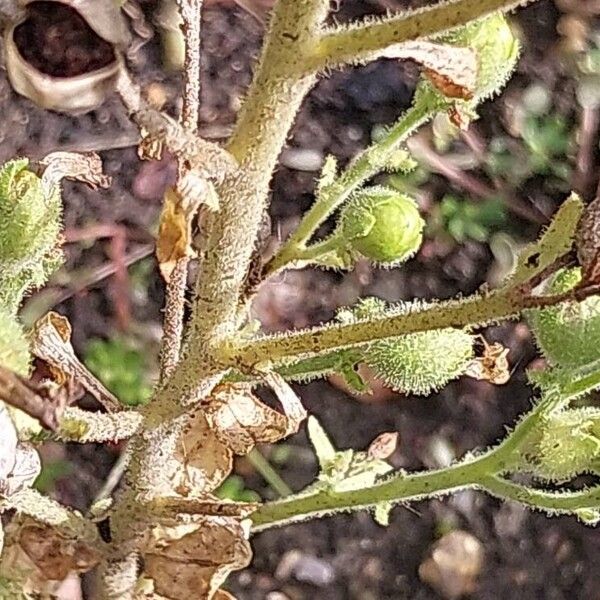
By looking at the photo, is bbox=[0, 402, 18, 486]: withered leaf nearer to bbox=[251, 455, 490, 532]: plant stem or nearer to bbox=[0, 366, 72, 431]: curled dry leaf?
bbox=[0, 366, 72, 431]: curled dry leaf

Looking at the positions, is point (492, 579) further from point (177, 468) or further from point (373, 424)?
point (177, 468)

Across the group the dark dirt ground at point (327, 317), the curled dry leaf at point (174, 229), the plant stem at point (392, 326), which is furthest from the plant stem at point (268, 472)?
the curled dry leaf at point (174, 229)

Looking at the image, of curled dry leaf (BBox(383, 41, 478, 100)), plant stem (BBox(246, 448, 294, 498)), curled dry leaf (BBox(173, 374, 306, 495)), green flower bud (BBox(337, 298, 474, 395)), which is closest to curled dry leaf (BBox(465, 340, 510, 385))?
green flower bud (BBox(337, 298, 474, 395))

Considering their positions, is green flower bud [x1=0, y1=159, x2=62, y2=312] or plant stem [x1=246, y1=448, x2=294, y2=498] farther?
plant stem [x1=246, y1=448, x2=294, y2=498]

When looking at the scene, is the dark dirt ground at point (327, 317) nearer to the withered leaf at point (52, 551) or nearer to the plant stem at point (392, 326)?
the withered leaf at point (52, 551)

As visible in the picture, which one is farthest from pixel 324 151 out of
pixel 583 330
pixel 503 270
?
pixel 583 330

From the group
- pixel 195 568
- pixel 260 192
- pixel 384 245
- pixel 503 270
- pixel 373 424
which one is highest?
pixel 260 192
